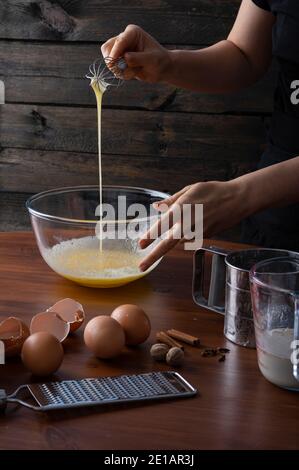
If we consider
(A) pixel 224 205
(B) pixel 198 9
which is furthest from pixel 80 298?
(B) pixel 198 9

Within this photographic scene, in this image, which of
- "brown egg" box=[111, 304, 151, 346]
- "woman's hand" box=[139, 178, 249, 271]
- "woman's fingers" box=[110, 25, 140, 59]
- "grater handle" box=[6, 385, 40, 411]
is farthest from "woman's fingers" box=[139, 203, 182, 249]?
"woman's fingers" box=[110, 25, 140, 59]

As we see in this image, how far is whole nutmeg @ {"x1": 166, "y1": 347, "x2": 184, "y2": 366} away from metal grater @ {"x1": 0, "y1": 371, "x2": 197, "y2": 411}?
42 millimetres

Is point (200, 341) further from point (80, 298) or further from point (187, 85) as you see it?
point (187, 85)

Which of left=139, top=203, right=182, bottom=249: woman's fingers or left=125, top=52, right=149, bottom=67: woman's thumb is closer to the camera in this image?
left=139, top=203, right=182, bottom=249: woman's fingers

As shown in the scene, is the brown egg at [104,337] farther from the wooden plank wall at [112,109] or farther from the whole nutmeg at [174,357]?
the wooden plank wall at [112,109]

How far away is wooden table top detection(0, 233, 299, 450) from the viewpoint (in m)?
0.94

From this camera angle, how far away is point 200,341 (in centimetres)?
127

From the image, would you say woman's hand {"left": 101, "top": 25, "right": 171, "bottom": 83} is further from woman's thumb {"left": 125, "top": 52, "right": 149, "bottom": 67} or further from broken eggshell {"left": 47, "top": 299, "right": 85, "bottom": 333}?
broken eggshell {"left": 47, "top": 299, "right": 85, "bottom": 333}

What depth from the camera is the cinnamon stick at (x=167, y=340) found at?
1228 millimetres

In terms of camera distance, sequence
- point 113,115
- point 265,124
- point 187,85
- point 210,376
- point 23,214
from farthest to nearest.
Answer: point 23,214 → point 113,115 → point 265,124 → point 187,85 → point 210,376

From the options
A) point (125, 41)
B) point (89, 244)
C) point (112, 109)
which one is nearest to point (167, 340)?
point (89, 244)

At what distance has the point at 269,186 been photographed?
1.46 m

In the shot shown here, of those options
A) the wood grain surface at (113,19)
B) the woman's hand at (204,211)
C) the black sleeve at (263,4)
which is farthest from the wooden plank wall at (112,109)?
the woman's hand at (204,211)

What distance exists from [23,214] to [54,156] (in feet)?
0.84
